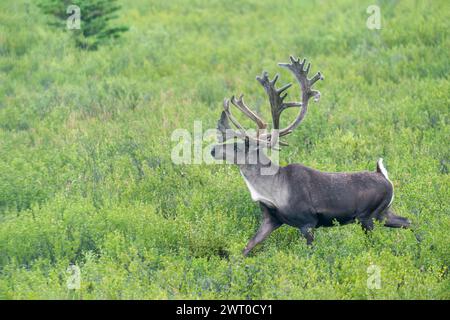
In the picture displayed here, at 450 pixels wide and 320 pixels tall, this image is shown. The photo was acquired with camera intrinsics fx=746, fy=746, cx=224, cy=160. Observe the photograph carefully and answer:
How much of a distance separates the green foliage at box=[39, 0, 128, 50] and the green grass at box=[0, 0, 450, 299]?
26 centimetres

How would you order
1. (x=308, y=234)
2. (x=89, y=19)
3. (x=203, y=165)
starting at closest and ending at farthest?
(x=308, y=234) < (x=203, y=165) < (x=89, y=19)

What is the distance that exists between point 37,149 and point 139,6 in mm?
10285

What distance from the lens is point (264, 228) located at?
8.02m

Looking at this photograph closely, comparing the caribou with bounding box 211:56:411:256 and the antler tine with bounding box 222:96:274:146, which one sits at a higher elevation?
the antler tine with bounding box 222:96:274:146

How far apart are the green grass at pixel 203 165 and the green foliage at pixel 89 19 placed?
0.26 meters

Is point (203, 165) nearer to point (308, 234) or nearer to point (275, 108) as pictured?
point (275, 108)

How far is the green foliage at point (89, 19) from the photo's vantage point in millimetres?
16244

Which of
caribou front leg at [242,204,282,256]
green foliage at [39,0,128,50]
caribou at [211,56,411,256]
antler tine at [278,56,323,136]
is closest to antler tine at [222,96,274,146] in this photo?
caribou at [211,56,411,256]

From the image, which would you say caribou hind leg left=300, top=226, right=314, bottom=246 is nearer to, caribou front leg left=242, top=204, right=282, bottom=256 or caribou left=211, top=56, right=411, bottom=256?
caribou left=211, top=56, right=411, bottom=256

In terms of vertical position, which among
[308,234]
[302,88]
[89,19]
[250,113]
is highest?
[89,19]

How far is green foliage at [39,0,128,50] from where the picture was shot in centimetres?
1624

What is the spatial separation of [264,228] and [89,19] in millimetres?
10057

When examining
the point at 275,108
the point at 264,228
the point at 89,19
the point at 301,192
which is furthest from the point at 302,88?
the point at 89,19
